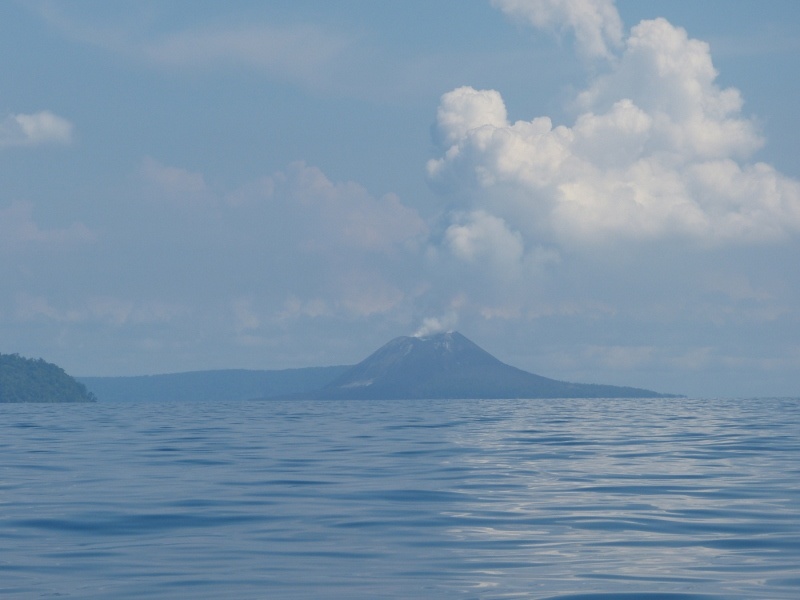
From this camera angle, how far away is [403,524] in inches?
757

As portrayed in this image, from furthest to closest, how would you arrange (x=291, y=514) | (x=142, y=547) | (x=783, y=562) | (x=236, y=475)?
(x=236, y=475) → (x=291, y=514) → (x=142, y=547) → (x=783, y=562)

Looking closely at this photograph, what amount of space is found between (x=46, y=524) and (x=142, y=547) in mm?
3377

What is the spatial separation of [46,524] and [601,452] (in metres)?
21.5

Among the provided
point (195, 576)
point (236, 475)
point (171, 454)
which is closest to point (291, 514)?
point (195, 576)

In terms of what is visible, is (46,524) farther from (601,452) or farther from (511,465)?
(601,452)

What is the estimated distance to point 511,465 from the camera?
103 ft

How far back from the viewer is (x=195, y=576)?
14445mm

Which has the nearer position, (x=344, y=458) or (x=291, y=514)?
(x=291, y=514)

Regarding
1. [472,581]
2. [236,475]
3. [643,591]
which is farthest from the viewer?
[236,475]

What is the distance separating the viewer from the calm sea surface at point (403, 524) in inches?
548

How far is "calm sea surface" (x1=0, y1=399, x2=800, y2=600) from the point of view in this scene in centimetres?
1391

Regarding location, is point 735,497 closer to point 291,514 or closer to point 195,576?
point 291,514

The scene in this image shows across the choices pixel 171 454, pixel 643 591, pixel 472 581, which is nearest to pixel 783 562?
pixel 643 591

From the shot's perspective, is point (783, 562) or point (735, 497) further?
point (735, 497)
